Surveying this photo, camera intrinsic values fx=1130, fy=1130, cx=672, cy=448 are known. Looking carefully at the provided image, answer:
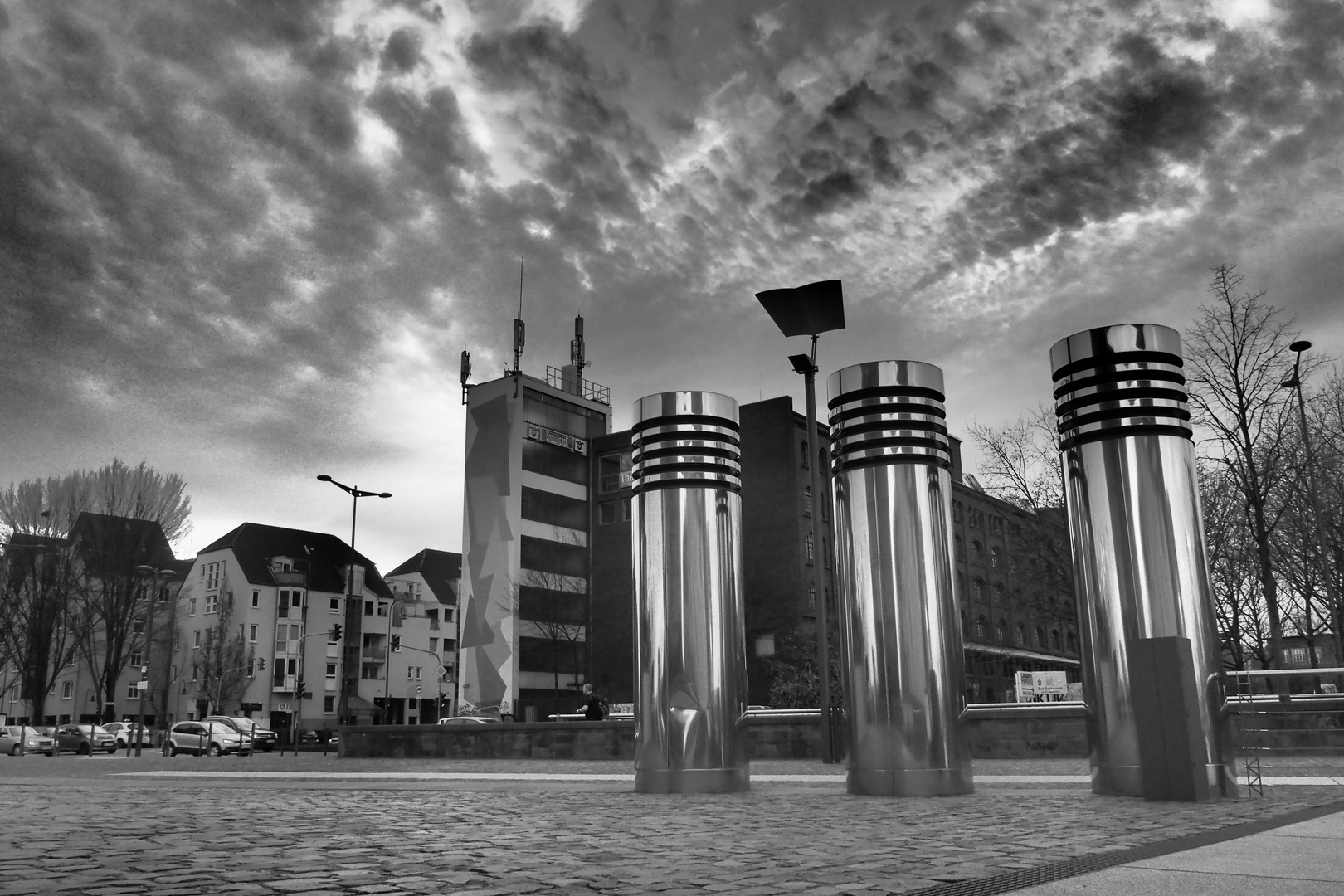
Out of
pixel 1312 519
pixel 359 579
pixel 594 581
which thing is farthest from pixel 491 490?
pixel 1312 519

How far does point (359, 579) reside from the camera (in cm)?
8631

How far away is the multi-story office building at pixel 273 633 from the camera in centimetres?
8062

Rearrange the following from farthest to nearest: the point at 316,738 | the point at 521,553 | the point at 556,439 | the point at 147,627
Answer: the point at 556,439 < the point at 521,553 < the point at 147,627 < the point at 316,738

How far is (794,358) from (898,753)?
33.2 feet

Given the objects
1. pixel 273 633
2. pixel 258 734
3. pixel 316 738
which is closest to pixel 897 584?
pixel 258 734

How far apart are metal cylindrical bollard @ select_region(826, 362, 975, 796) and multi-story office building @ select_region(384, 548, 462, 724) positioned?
7652cm

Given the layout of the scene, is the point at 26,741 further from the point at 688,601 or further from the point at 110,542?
the point at 688,601

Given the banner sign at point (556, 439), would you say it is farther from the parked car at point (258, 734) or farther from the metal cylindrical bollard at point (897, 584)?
the metal cylindrical bollard at point (897, 584)

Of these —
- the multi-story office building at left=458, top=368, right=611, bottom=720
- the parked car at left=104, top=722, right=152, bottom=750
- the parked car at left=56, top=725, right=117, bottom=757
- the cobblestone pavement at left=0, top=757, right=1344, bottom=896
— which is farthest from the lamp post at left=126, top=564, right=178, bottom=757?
the cobblestone pavement at left=0, top=757, right=1344, bottom=896

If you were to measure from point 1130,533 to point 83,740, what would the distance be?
189 ft

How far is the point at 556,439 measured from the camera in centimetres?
7556

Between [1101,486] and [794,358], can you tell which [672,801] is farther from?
[794,358]

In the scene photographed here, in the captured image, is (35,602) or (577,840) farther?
(35,602)

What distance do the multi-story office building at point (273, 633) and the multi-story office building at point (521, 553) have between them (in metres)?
10.1
